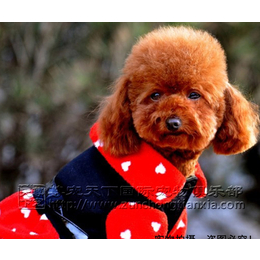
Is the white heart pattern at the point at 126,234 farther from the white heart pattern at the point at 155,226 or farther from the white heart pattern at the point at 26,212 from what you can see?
the white heart pattern at the point at 26,212

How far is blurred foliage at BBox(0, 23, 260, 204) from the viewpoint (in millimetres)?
2334

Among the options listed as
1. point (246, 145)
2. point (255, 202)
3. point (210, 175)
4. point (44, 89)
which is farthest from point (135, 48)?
point (255, 202)

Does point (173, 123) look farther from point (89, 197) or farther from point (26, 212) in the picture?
point (26, 212)

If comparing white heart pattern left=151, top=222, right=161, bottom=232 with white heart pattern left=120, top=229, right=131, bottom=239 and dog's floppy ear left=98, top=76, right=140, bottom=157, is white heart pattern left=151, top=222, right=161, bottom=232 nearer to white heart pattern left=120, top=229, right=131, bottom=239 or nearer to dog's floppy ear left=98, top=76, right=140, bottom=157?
white heart pattern left=120, top=229, right=131, bottom=239

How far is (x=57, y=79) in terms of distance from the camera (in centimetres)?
234

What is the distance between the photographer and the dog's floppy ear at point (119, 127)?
1.27 m

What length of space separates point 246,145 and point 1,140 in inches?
65.2

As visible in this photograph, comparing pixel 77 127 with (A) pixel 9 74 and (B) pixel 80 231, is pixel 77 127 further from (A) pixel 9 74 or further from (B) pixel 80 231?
(B) pixel 80 231

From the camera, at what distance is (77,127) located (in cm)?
252

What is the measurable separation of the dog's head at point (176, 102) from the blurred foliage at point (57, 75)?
1.01 metres

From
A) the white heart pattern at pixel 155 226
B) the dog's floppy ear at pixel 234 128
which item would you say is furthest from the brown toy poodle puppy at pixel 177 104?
the white heart pattern at pixel 155 226

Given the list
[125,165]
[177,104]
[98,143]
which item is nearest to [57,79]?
[98,143]

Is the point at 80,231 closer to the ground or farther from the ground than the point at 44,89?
closer to the ground

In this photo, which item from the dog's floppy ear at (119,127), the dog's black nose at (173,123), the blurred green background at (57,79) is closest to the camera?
the dog's black nose at (173,123)
